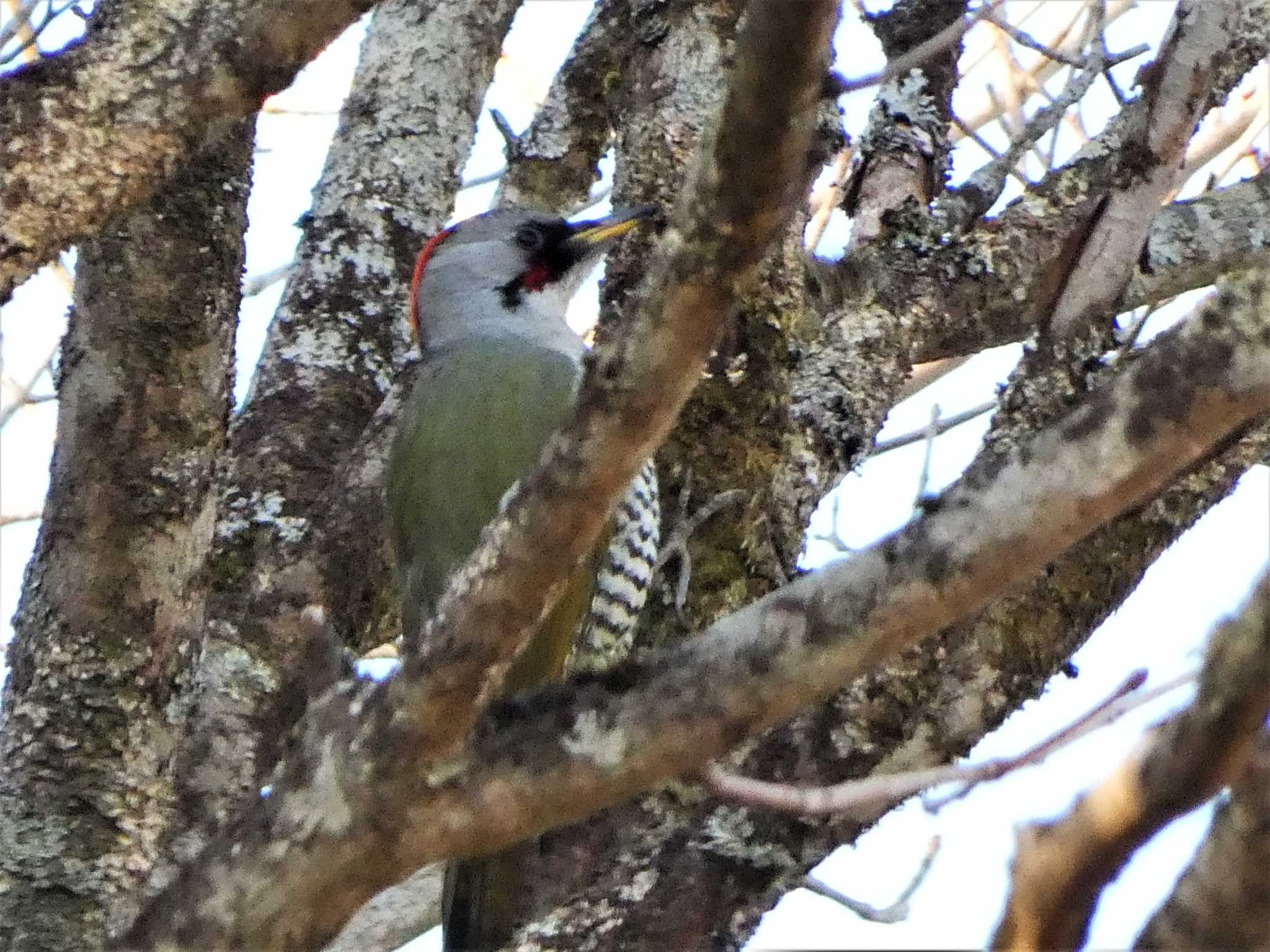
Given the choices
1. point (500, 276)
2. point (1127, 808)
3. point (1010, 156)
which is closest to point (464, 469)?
point (500, 276)

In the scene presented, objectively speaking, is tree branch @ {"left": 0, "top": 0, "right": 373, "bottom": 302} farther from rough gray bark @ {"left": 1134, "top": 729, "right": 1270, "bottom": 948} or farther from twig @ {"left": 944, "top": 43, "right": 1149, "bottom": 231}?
rough gray bark @ {"left": 1134, "top": 729, "right": 1270, "bottom": 948}

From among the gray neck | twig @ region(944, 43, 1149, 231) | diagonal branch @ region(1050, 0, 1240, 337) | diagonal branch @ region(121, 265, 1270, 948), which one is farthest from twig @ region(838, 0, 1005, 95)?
the gray neck

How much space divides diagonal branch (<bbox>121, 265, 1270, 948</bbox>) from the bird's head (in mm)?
2795

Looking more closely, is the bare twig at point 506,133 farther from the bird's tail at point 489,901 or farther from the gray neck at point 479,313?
the bird's tail at point 489,901

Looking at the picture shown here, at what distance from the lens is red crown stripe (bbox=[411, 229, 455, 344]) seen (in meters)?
5.02

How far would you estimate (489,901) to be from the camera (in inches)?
136

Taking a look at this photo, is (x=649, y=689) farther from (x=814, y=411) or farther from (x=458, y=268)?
(x=458, y=268)

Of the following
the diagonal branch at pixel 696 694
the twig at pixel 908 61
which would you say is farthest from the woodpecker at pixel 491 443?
the twig at pixel 908 61

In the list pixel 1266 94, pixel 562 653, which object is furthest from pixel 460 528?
pixel 1266 94

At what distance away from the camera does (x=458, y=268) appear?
16.8 feet

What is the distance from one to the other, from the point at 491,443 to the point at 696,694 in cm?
221

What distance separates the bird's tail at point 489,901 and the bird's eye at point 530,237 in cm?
219

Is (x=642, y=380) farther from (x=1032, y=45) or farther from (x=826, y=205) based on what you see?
(x=826, y=205)

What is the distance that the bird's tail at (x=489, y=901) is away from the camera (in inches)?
136
